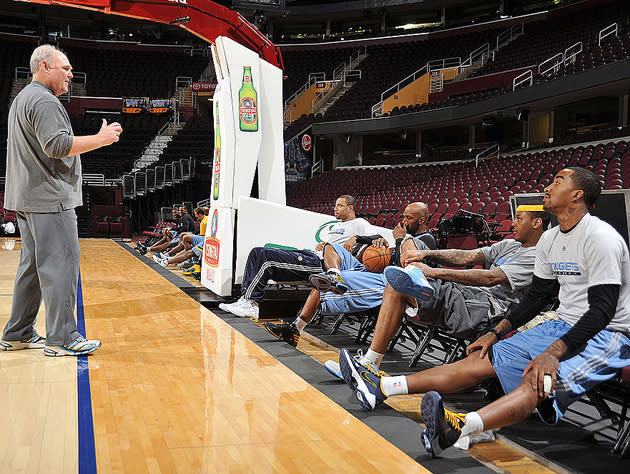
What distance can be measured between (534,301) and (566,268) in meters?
0.24

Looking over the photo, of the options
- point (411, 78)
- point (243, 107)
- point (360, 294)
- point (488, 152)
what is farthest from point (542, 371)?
point (411, 78)

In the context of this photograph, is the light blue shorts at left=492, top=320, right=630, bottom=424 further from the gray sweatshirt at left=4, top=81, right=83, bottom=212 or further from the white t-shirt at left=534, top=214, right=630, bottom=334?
the gray sweatshirt at left=4, top=81, right=83, bottom=212

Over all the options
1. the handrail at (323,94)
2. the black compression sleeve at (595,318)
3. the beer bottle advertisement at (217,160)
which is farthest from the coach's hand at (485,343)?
the handrail at (323,94)

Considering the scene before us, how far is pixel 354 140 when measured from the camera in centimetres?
2175

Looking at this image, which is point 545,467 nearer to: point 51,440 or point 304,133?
point 51,440

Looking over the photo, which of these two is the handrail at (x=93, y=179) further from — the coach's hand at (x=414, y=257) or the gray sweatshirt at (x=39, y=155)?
the coach's hand at (x=414, y=257)

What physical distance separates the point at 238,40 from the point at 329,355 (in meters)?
4.26

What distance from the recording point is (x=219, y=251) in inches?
235

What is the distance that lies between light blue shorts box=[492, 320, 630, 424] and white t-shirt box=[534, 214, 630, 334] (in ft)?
0.23

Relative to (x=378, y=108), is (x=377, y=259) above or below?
below

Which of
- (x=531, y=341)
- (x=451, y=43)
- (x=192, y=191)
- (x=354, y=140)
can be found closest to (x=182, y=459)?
(x=531, y=341)

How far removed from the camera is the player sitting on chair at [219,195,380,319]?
474 centimetres

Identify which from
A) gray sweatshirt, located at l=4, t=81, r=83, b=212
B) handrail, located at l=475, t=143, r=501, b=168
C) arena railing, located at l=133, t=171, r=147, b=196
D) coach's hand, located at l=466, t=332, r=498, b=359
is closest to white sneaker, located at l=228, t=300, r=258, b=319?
gray sweatshirt, located at l=4, t=81, r=83, b=212

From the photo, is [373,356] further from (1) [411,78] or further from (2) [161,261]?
(1) [411,78]
